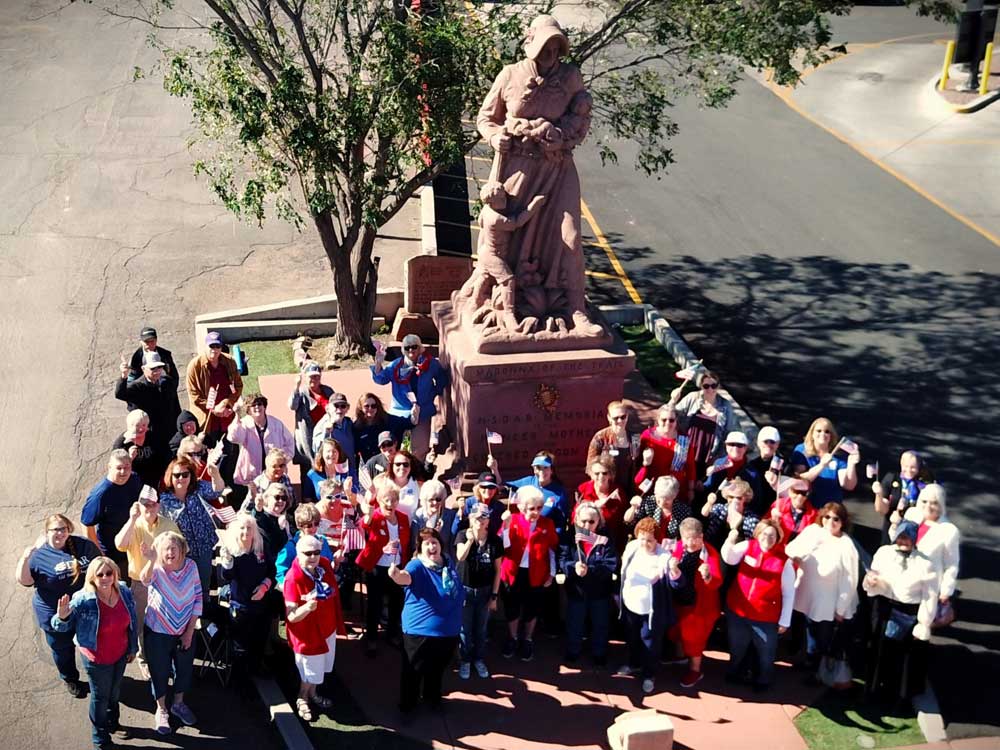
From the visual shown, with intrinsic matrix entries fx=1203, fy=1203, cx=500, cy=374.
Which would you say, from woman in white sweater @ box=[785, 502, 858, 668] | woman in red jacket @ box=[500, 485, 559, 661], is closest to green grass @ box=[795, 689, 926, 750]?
woman in white sweater @ box=[785, 502, 858, 668]

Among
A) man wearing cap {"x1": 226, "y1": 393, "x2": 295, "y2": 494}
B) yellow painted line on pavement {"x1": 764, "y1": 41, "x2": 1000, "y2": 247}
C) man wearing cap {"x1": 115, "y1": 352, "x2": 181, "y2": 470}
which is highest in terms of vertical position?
yellow painted line on pavement {"x1": 764, "y1": 41, "x2": 1000, "y2": 247}

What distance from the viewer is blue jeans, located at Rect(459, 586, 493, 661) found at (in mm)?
9445

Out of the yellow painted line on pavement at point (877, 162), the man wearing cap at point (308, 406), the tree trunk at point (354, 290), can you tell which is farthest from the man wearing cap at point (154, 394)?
the yellow painted line on pavement at point (877, 162)

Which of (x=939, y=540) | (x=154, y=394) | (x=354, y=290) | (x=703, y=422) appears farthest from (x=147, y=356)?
(x=939, y=540)

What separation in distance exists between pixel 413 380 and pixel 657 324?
5.19 metres

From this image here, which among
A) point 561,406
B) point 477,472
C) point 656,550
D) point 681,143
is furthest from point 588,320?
point 681,143

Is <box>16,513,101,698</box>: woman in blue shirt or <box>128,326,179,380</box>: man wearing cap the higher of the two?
<box>128,326,179,380</box>: man wearing cap

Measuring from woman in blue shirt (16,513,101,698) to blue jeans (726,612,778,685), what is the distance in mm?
4957

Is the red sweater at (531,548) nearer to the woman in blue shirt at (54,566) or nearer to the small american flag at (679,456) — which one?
the small american flag at (679,456)

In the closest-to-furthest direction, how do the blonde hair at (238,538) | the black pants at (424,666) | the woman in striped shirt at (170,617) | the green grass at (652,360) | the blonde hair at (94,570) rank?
the blonde hair at (94,570), the woman in striped shirt at (170,617), the blonde hair at (238,538), the black pants at (424,666), the green grass at (652,360)

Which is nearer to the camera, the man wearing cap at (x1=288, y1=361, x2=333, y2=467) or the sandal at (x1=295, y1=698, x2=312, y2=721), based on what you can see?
the sandal at (x1=295, y1=698, x2=312, y2=721)

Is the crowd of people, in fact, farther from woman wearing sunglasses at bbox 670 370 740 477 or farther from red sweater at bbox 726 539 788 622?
woman wearing sunglasses at bbox 670 370 740 477

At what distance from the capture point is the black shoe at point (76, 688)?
9.38 meters

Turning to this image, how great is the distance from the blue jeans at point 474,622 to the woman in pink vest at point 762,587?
6.26ft
